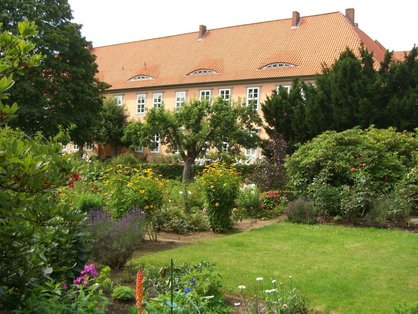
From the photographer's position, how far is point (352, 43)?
34.2 m

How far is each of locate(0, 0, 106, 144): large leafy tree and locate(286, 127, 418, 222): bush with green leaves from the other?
48.1 feet

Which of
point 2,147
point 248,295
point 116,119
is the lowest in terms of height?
point 248,295

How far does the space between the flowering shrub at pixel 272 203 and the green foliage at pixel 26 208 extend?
38.5 ft

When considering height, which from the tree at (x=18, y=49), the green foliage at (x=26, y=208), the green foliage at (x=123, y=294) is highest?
the tree at (x=18, y=49)

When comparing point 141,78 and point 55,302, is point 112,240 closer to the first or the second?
point 55,302

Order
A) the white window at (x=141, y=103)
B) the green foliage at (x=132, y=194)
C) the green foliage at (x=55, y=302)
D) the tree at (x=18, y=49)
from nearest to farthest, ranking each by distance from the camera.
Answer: the tree at (x=18, y=49)
the green foliage at (x=55, y=302)
the green foliage at (x=132, y=194)
the white window at (x=141, y=103)

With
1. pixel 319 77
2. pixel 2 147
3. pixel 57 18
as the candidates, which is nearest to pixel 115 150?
pixel 57 18

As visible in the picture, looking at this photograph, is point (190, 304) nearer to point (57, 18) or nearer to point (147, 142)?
point (147, 142)

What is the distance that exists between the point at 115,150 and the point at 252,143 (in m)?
19.5

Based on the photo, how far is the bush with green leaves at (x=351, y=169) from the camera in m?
13.1

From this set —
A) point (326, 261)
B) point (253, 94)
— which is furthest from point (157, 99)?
point (326, 261)

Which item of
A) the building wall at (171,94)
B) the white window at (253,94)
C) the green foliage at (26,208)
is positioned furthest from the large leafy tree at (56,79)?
the green foliage at (26,208)

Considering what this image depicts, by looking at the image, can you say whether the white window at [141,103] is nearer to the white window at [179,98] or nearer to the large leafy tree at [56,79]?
the white window at [179,98]

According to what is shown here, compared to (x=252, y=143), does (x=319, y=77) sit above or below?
above
